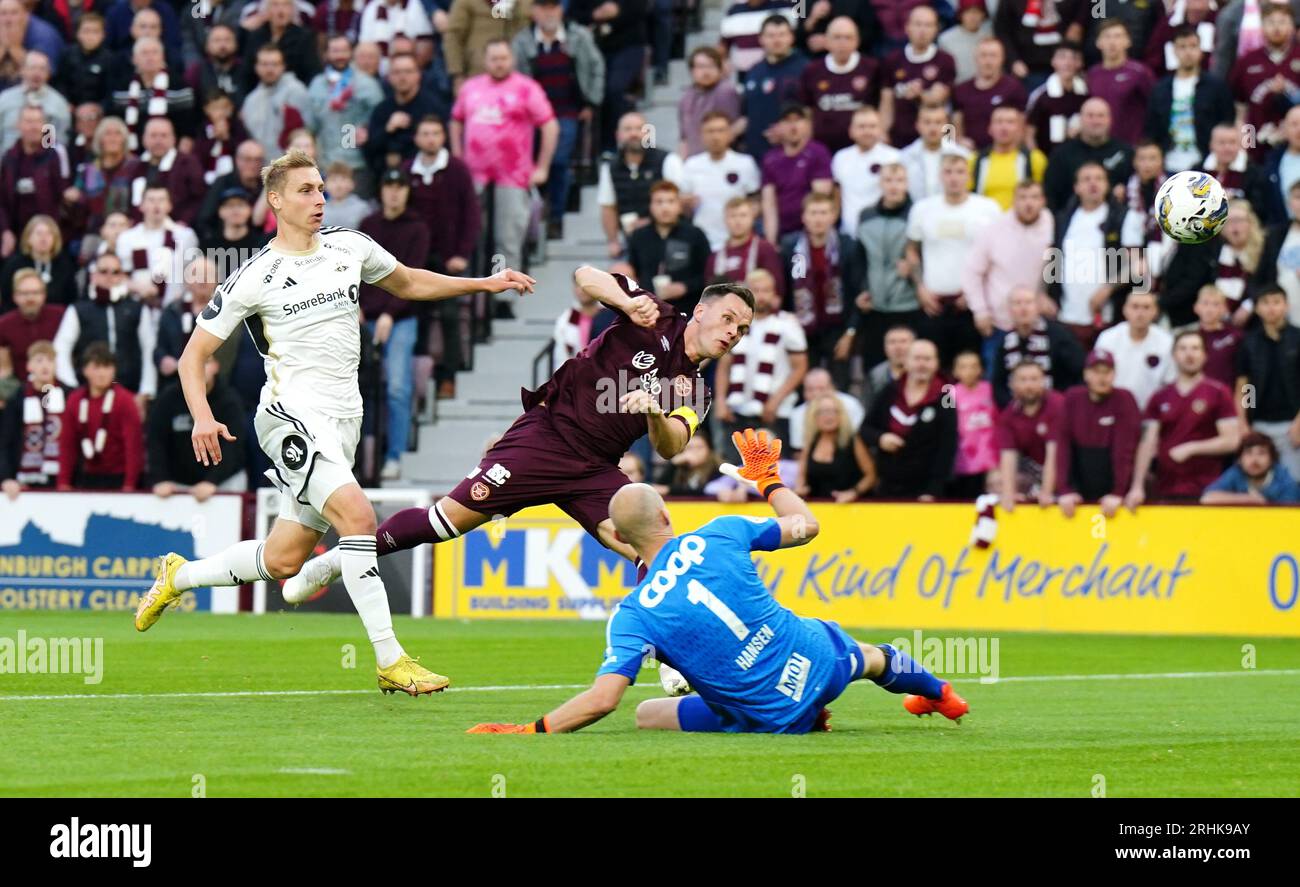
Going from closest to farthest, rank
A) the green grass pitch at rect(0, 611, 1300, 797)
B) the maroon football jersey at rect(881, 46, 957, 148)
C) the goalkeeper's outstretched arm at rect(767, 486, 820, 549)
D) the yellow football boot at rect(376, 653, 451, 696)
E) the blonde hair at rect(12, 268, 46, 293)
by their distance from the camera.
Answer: the green grass pitch at rect(0, 611, 1300, 797)
the goalkeeper's outstretched arm at rect(767, 486, 820, 549)
the yellow football boot at rect(376, 653, 451, 696)
the maroon football jersey at rect(881, 46, 957, 148)
the blonde hair at rect(12, 268, 46, 293)

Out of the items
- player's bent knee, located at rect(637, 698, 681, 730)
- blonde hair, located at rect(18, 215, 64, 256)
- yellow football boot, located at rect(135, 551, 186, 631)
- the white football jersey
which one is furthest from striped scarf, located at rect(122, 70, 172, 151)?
player's bent knee, located at rect(637, 698, 681, 730)

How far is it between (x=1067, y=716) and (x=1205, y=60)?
38.1ft

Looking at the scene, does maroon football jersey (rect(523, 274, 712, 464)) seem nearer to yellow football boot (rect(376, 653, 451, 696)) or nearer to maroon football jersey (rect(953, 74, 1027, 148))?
yellow football boot (rect(376, 653, 451, 696))

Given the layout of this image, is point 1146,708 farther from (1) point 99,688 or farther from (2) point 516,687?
(1) point 99,688

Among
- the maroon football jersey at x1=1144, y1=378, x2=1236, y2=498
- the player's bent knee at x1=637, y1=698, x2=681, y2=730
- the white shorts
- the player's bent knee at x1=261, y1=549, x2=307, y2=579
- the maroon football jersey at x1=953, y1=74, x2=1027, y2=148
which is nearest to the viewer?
the player's bent knee at x1=637, y1=698, x2=681, y2=730

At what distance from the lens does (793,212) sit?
21750 millimetres

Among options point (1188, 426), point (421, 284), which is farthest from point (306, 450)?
point (1188, 426)

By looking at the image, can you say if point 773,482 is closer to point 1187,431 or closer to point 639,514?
point 639,514

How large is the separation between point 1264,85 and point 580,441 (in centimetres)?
1066

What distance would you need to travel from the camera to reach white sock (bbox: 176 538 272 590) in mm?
12695

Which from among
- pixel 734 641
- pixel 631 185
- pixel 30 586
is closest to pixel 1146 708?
pixel 734 641

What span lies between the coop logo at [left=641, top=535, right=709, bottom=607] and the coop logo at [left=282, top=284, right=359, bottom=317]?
3.47 meters

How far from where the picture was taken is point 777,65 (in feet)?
74.5

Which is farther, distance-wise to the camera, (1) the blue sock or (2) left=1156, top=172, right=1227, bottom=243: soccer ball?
(2) left=1156, top=172, right=1227, bottom=243: soccer ball
